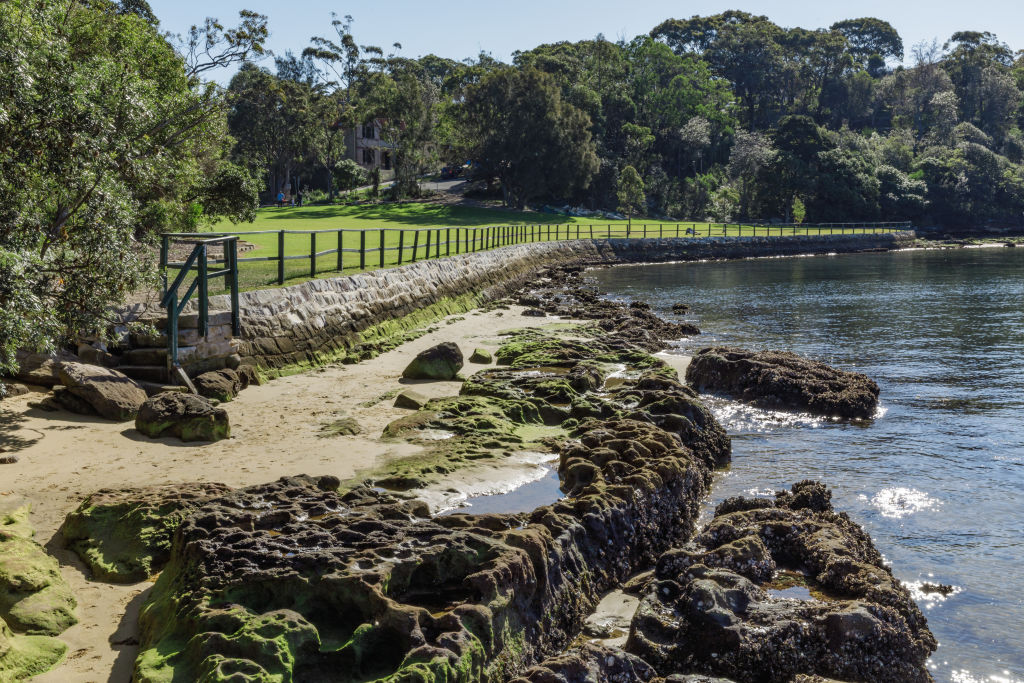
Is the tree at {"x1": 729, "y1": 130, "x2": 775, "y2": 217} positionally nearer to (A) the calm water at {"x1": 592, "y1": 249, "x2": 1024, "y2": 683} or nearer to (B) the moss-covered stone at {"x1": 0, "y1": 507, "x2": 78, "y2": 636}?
(A) the calm water at {"x1": 592, "y1": 249, "x2": 1024, "y2": 683}

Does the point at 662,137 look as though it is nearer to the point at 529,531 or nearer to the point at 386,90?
the point at 386,90

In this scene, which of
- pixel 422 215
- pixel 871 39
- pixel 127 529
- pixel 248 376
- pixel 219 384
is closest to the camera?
pixel 127 529

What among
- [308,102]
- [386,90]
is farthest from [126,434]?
[386,90]

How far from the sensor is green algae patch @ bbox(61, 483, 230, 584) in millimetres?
6469

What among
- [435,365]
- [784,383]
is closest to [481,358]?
[435,365]

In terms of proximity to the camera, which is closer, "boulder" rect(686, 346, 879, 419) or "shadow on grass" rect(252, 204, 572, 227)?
"boulder" rect(686, 346, 879, 419)

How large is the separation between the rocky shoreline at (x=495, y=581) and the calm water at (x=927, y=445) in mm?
743

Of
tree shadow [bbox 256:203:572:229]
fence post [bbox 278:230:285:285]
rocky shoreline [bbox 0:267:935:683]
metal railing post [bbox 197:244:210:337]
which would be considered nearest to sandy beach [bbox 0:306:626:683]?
rocky shoreline [bbox 0:267:935:683]

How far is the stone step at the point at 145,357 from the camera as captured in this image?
12234 millimetres

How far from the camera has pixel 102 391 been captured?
10625 millimetres

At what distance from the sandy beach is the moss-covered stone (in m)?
0.13

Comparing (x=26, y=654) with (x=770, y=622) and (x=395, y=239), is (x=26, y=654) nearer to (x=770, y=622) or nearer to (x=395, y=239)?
(x=770, y=622)

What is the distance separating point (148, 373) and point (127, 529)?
580 centimetres

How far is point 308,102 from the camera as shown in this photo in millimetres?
71750
